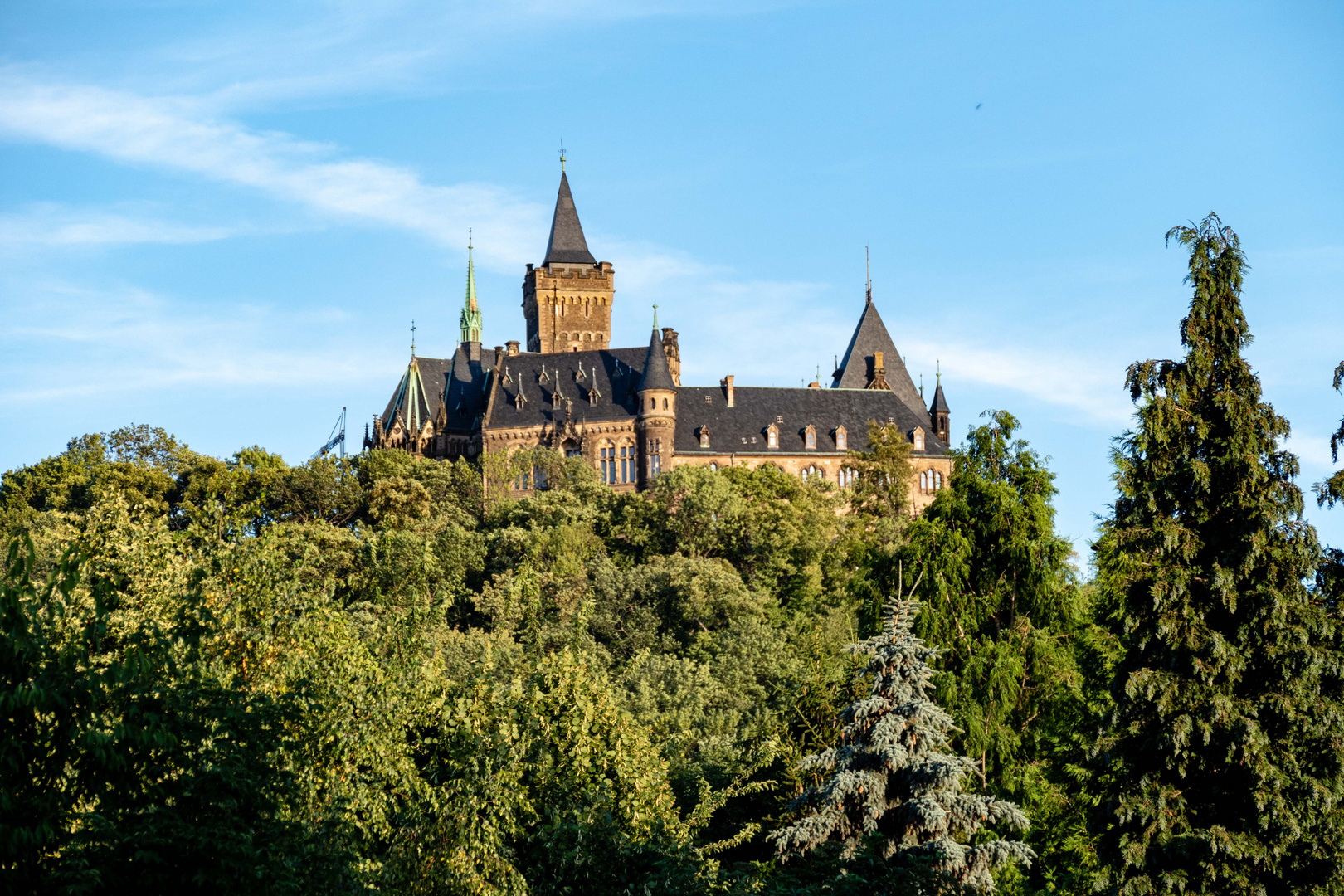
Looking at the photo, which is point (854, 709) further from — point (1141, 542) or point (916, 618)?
point (916, 618)

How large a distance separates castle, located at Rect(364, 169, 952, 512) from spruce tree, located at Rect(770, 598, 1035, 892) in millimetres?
72922

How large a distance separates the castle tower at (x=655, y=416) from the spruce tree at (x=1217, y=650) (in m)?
75.3

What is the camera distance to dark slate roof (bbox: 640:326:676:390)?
343 feet

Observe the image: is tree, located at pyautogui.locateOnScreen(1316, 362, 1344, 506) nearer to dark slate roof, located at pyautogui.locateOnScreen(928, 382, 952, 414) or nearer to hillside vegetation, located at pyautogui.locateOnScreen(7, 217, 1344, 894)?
hillside vegetation, located at pyautogui.locateOnScreen(7, 217, 1344, 894)

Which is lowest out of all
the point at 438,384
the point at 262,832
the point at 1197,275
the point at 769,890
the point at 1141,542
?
the point at 769,890

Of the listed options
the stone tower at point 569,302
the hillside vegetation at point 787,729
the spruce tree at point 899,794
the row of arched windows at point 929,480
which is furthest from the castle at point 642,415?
the spruce tree at point 899,794

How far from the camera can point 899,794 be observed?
84.7 ft

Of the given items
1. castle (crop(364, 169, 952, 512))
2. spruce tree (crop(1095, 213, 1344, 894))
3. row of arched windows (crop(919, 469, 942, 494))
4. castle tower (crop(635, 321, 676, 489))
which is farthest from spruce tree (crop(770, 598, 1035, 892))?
row of arched windows (crop(919, 469, 942, 494))

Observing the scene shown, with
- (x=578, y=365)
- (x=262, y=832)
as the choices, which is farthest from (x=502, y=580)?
(x=262, y=832)

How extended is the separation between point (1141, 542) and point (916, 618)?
14359 millimetres

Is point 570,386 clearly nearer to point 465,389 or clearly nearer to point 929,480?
point 465,389

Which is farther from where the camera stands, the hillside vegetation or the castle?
the castle

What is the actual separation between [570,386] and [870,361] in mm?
24609

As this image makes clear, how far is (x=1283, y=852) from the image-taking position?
24938mm
